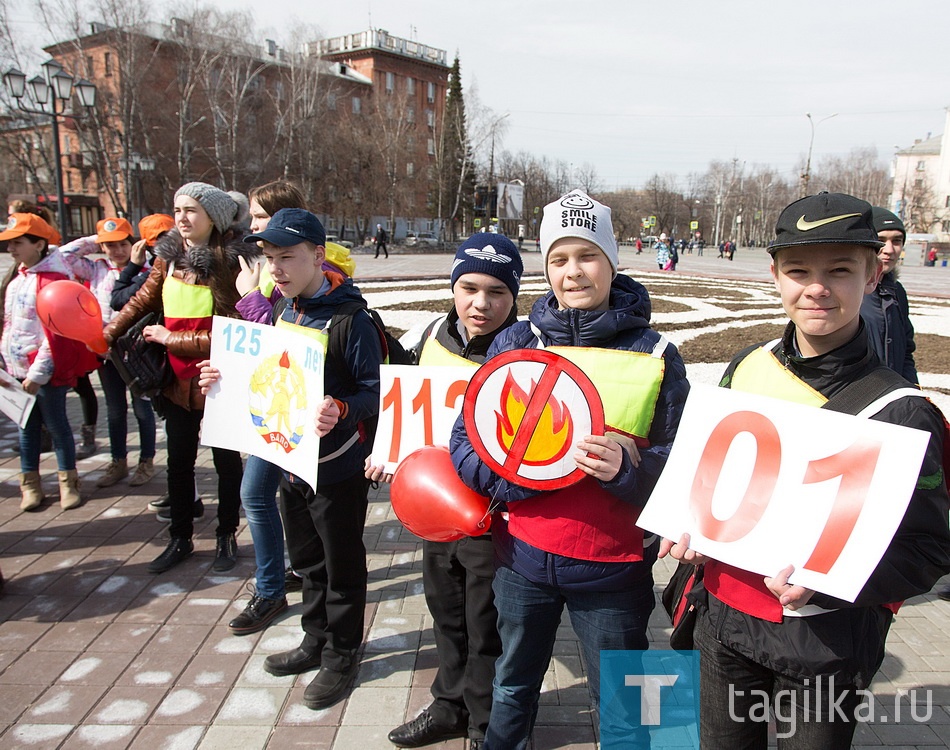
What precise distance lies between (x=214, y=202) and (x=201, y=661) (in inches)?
99.4

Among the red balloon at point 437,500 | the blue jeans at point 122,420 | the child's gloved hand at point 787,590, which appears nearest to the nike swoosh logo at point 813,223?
the child's gloved hand at point 787,590

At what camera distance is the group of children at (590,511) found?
69.1 inches

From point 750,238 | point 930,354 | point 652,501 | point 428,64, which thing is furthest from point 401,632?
point 750,238

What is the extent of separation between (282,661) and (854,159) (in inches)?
4671

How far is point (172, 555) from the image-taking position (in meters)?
4.17

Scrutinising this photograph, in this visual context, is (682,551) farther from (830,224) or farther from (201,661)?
(201,661)

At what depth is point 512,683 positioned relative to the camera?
2.28m

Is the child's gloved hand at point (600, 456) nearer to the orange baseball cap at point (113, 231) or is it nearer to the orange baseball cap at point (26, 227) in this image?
the orange baseball cap at point (26, 227)

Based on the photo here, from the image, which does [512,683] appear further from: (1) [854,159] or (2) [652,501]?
(1) [854,159]

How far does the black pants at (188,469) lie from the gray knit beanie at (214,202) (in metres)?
1.15

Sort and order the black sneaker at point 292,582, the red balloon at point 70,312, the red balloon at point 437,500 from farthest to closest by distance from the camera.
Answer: the red balloon at point 70,312, the black sneaker at point 292,582, the red balloon at point 437,500

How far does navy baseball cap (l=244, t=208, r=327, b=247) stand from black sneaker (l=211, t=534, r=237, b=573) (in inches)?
86.0

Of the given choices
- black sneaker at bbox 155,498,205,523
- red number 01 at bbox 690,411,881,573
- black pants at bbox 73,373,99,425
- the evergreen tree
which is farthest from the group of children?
the evergreen tree

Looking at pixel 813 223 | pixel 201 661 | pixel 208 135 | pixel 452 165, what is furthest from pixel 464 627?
pixel 452 165
